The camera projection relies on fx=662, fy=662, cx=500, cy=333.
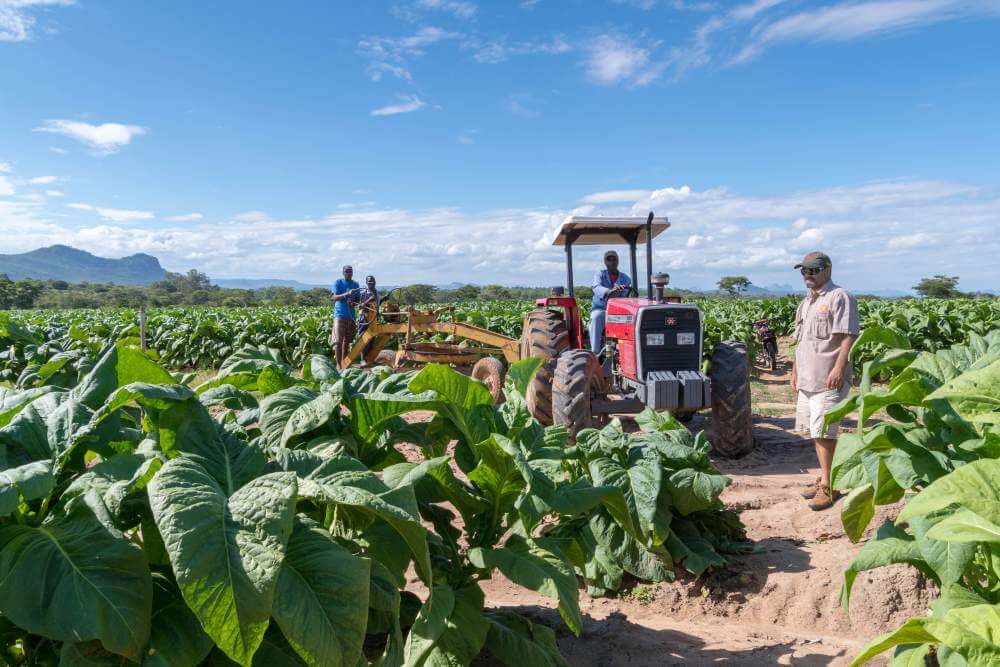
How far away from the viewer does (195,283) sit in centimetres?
11925

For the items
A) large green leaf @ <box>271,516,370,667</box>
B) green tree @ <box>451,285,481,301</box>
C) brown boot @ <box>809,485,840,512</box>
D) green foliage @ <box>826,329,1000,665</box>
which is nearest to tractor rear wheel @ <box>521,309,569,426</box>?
brown boot @ <box>809,485,840,512</box>

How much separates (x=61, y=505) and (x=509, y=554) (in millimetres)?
1330

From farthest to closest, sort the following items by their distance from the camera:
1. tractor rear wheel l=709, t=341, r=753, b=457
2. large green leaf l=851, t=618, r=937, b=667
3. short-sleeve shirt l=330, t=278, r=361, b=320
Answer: short-sleeve shirt l=330, t=278, r=361, b=320, tractor rear wheel l=709, t=341, r=753, b=457, large green leaf l=851, t=618, r=937, b=667

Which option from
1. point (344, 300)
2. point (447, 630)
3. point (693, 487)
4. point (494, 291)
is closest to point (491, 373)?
point (344, 300)

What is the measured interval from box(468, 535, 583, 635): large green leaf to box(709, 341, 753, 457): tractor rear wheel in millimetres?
4953

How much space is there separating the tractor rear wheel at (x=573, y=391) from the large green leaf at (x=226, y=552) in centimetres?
523

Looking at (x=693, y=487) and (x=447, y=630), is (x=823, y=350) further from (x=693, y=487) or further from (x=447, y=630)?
(x=447, y=630)

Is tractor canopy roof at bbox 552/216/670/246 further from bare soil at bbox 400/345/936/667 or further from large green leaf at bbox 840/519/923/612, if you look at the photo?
large green leaf at bbox 840/519/923/612

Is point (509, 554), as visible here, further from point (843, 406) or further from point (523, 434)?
point (843, 406)

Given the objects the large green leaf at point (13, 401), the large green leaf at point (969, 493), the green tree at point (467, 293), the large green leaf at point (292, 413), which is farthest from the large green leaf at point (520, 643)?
the green tree at point (467, 293)

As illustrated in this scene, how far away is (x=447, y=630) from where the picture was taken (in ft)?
7.25

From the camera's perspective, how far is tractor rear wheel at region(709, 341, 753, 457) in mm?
6801

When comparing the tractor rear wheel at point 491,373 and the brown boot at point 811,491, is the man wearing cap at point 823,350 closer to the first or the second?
the brown boot at point 811,491

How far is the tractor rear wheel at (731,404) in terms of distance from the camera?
680 cm
